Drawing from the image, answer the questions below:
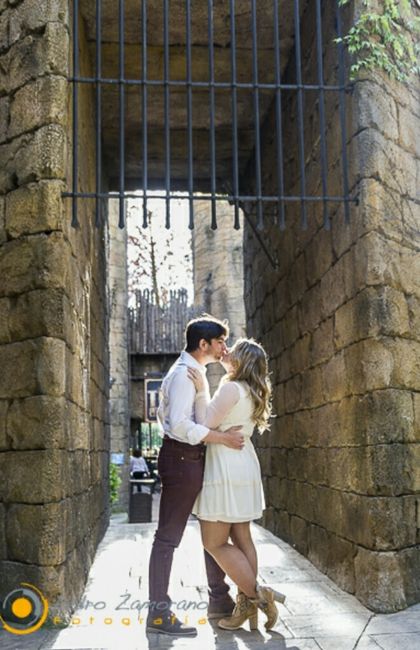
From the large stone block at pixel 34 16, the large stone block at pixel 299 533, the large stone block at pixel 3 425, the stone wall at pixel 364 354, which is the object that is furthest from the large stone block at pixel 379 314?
the large stone block at pixel 34 16

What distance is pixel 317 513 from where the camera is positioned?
521 cm

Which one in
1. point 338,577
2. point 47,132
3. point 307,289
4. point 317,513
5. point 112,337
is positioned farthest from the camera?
point 112,337

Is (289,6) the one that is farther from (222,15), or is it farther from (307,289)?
(307,289)

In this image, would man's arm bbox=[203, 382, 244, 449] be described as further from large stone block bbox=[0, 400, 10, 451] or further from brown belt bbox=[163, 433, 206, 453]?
large stone block bbox=[0, 400, 10, 451]

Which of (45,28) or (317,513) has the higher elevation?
(45,28)

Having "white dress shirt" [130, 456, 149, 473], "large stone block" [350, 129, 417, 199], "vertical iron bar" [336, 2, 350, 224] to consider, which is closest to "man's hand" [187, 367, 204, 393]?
"vertical iron bar" [336, 2, 350, 224]

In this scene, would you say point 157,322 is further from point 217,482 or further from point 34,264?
point 217,482

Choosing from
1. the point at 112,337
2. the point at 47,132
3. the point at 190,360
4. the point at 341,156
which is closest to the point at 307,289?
the point at 341,156

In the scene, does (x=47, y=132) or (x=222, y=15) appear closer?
(x=47, y=132)

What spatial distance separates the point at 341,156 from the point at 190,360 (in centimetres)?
176

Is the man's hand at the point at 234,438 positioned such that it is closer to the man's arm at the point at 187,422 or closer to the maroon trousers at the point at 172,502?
the man's arm at the point at 187,422

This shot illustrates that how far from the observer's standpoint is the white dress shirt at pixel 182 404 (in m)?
3.61

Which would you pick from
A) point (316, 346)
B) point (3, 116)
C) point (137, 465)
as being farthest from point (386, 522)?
point (137, 465)

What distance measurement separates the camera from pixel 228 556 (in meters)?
3.60
